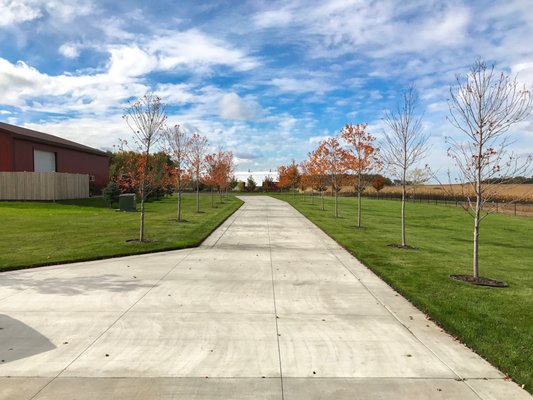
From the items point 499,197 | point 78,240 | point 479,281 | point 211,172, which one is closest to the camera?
point 479,281

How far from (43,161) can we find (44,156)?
0.50m

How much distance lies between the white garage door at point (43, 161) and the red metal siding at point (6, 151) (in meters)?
2.88

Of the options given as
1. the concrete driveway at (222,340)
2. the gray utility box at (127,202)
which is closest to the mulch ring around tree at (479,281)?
the concrete driveway at (222,340)

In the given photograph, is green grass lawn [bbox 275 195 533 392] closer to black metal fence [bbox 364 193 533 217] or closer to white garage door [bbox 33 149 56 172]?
black metal fence [bbox 364 193 533 217]

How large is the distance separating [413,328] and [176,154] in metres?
18.7

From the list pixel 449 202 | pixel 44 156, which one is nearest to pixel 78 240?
pixel 44 156

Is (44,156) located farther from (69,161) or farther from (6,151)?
(6,151)

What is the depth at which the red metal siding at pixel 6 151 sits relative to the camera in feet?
109

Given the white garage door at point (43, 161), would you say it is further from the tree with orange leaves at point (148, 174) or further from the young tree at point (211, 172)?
the young tree at point (211, 172)

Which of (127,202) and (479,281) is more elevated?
(127,202)

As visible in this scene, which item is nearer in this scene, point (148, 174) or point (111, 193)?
point (148, 174)

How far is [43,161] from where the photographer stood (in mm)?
37406

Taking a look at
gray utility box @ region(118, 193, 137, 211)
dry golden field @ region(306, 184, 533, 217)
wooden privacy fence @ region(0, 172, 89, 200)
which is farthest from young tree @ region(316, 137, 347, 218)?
wooden privacy fence @ region(0, 172, 89, 200)

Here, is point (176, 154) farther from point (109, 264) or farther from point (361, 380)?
point (361, 380)
